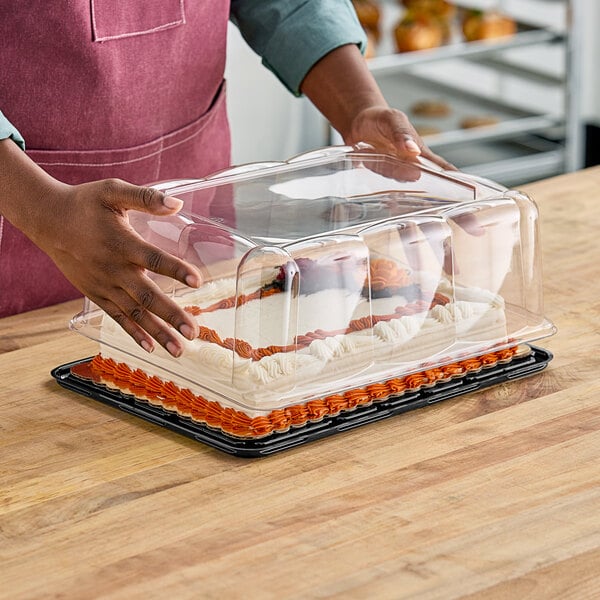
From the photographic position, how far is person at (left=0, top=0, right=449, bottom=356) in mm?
1232

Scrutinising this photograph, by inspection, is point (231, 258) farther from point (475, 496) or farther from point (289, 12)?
point (289, 12)

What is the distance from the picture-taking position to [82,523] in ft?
3.20

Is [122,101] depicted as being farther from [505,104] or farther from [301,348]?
A: [505,104]

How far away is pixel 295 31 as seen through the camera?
1.70m

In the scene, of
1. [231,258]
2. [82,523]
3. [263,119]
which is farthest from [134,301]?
[263,119]

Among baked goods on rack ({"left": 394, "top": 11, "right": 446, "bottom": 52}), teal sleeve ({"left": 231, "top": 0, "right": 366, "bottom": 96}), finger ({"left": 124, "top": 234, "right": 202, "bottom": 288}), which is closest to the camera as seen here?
finger ({"left": 124, "top": 234, "right": 202, "bottom": 288})

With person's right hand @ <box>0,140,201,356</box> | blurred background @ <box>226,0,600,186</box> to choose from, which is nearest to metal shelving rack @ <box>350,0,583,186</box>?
blurred background @ <box>226,0,600,186</box>

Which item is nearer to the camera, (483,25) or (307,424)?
(307,424)

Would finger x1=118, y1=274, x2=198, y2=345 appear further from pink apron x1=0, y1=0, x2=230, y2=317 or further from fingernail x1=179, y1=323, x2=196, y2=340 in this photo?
pink apron x1=0, y1=0, x2=230, y2=317

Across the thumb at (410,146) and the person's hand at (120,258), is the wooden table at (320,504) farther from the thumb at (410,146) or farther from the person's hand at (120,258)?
the thumb at (410,146)

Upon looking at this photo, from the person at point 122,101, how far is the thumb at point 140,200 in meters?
0.05

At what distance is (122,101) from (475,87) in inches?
125

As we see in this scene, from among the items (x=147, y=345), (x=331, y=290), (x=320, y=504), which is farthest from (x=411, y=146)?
(x=320, y=504)

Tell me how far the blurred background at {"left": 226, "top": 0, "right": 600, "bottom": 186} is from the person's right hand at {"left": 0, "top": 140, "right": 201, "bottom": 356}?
2124 millimetres
